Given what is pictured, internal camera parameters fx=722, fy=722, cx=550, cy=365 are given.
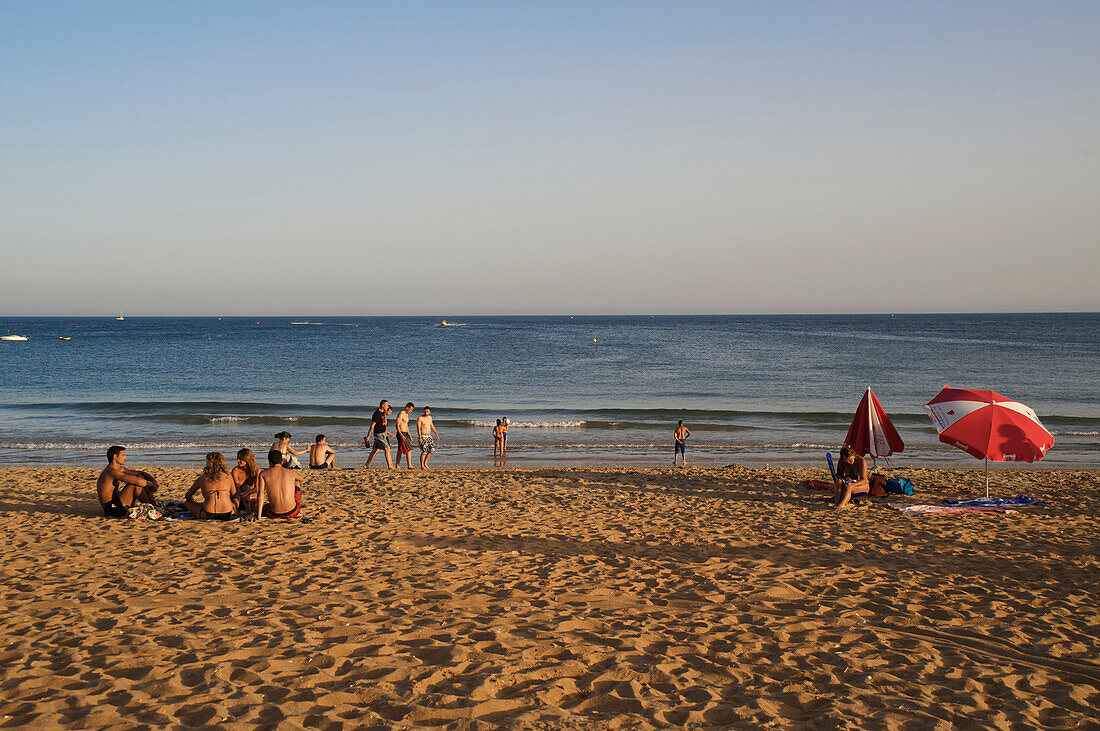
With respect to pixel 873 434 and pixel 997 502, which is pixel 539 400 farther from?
pixel 997 502

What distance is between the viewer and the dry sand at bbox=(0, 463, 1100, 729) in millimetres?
4305

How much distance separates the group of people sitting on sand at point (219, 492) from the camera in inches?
358

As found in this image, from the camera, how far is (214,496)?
9.10 m

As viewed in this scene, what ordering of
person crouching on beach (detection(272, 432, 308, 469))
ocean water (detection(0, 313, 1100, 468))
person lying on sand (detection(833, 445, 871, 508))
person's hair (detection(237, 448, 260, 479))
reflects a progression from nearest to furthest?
person's hair (detection(237, 448, 260, 479)), person lying on sand (detection(833, 445, 871, 508)), person crouching on beach (detection(272, 432, 308, 469)), ocean water (detection(0, 313, 1100, 468))

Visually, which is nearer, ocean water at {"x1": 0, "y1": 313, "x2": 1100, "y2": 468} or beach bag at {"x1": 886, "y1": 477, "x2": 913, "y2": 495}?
beach bag at {"x1": 886, "y1": 477, "x2": 913, "y2": 495}

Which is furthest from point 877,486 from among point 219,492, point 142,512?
point 142,512

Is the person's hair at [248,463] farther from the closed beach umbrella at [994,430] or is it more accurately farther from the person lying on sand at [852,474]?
the closed beach umbrella at [994,430]

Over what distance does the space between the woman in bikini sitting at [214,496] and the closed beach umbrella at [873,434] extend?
31.2 feet

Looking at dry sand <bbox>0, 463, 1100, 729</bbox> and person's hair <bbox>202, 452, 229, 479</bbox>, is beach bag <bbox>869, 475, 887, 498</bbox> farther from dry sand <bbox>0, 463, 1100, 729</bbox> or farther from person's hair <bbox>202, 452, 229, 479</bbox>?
person's hair <bbox>202, 452, 229, 479</bbox>

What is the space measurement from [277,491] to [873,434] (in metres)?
9.32

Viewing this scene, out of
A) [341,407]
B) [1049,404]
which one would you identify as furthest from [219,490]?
[1049,404]

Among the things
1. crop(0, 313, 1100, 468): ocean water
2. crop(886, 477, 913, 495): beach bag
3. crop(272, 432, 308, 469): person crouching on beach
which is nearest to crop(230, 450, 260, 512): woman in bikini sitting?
crop(272, 432, 308, 469): person crouching on beach

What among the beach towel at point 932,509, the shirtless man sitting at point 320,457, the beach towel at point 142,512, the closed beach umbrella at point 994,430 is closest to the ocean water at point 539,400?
the shirtless man sitting at point 320,457

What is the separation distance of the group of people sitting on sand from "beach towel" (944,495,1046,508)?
9516mm
